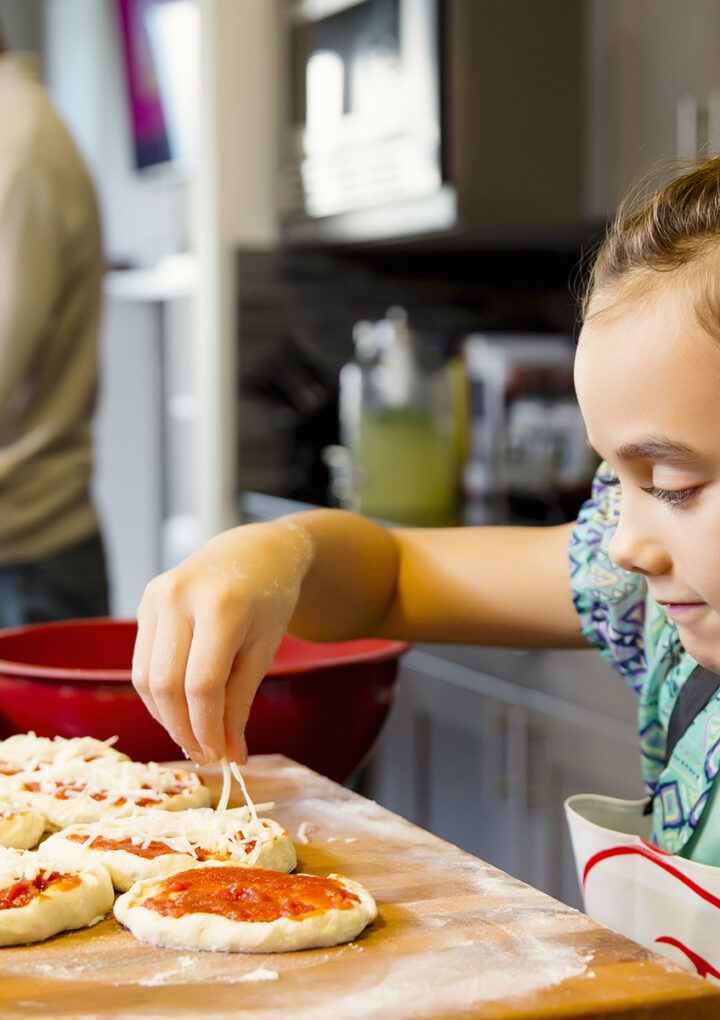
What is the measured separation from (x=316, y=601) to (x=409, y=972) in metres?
0.48

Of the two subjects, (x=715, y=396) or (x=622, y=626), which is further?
(x=622, y=626)

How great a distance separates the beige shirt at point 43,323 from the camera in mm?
2363

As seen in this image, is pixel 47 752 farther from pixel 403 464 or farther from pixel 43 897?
pixel 403 464

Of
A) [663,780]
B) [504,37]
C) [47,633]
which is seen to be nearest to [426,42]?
[504,37]

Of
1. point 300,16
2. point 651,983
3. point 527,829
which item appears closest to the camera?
point 651,983

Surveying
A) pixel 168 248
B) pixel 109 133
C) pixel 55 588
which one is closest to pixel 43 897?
pixel 55 588

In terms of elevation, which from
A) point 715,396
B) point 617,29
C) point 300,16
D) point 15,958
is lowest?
point 15,958

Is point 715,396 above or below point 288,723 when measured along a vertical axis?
above

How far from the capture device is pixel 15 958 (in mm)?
715

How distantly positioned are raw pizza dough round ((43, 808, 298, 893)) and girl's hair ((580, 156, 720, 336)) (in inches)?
16.4

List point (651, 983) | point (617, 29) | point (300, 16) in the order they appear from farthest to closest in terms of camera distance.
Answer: point (300, 16) < point (617, 29) < point (651, 983)

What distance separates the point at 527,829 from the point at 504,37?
1.45m

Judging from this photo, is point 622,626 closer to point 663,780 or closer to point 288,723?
point 663,780

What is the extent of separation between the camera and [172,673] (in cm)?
87
